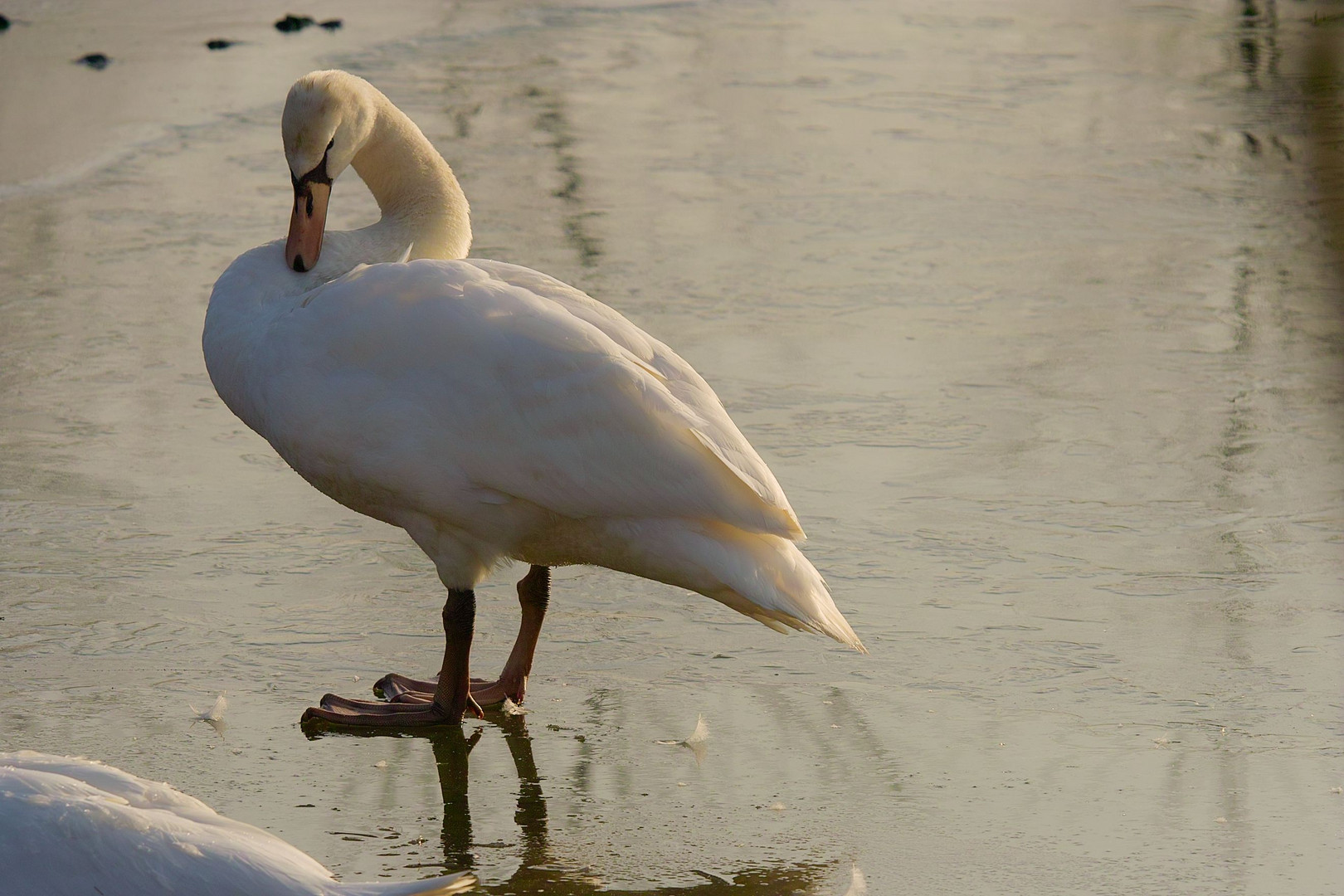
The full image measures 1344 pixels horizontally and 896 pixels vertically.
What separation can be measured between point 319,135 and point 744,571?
1889 millimetres

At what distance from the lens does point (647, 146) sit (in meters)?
10.0

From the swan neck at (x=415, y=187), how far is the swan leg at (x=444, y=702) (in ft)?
4.08

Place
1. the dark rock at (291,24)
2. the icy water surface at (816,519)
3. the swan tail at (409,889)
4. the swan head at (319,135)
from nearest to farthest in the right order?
the swan tail at (409,889) → the icy water surface at (816,519) → the swan head at (319,135) → the dark rock at (291,24)

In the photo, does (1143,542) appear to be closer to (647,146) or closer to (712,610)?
(712,610)

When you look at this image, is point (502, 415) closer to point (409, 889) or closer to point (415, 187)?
point (415, 187)

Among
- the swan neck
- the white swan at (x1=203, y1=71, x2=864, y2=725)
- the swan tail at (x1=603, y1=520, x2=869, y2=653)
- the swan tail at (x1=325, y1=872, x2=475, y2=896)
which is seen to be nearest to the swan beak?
the swan neck

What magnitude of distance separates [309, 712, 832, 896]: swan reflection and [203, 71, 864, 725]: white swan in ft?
1.34

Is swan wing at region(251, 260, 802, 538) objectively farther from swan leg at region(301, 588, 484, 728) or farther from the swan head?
the swan head

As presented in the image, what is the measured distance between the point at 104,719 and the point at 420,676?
84 centimetres

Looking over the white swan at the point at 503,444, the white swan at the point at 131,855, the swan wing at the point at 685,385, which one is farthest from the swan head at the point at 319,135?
the white swan at the point at 131,855

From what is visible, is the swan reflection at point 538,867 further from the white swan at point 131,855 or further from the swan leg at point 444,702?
the white swan at point 131,855

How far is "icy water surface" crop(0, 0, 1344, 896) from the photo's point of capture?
3.74 meters

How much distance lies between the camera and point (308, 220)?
197 inches

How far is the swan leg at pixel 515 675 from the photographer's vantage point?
442 centimetres
